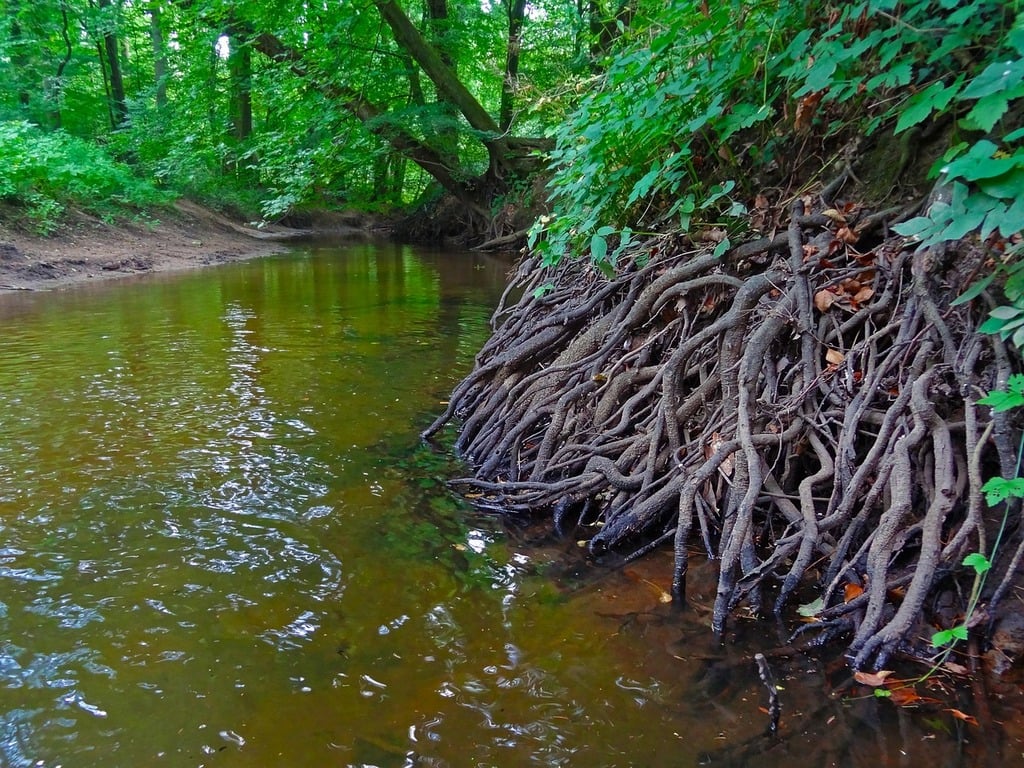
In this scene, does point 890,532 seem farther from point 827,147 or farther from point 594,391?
point 827,147

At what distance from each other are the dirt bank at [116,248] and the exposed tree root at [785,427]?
419 inches

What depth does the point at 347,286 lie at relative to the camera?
39.3 feet

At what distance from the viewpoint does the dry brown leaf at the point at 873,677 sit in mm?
2086

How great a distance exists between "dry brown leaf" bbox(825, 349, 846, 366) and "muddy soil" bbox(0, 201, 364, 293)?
11877 mm

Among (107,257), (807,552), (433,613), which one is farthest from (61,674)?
(107,257)

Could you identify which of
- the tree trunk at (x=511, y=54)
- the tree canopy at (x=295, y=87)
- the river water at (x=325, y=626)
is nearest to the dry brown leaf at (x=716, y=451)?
the river water at (x=325, y=626)

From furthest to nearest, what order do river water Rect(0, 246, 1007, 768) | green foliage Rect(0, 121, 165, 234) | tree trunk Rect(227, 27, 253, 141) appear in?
tree trunk Rect(227, 27, 253, 141)
green foliage Rect(0, 121, 165, 234)
river water Rect(0, 246, 1007, 768)

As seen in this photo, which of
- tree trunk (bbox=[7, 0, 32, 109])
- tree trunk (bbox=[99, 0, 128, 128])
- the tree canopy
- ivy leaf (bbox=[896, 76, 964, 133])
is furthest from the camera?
tree trunk (bbox=[99, 0, 128, 128])

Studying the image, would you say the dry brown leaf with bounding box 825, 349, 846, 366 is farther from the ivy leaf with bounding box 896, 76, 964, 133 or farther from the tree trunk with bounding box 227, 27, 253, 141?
the tree trunk with bounding box 227, 27, 253, 141

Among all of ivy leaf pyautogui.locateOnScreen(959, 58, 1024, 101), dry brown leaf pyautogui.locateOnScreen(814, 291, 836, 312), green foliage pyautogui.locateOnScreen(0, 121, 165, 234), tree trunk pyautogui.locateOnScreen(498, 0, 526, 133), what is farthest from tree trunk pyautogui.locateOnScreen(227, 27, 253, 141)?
ivy leaf pyautogui.locateOnScreen(959, 58, 1024, 101)

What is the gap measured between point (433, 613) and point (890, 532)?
5.51 ft

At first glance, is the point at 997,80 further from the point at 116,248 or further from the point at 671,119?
the point at 116,248

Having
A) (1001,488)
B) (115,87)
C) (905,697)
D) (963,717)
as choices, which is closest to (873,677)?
(905,697)

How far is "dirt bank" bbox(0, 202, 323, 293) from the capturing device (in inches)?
451
